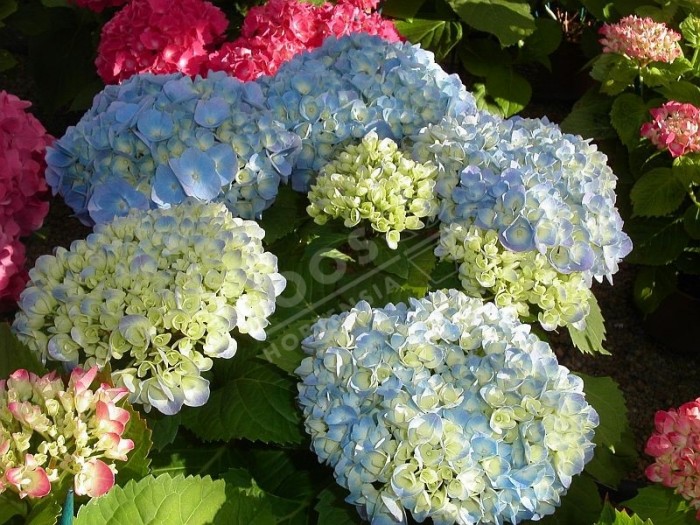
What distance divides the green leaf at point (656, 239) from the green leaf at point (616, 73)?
0.51m

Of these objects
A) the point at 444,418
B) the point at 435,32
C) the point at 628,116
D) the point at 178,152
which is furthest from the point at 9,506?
the point at 435,32

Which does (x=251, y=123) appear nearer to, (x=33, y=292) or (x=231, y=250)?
(x=231, y=250)

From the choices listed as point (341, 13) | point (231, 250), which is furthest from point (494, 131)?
point (341, 13)

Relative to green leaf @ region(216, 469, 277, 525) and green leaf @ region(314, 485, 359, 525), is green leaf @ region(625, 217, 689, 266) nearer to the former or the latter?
green leaf @ region(314, 485, 359, 525)

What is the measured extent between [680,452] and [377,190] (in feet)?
2.44

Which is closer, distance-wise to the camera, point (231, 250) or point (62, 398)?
point (62, 398)

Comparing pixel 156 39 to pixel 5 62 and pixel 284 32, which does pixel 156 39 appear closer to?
pixel 284 32

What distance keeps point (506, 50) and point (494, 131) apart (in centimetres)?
238

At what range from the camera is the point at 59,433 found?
975 millimetres

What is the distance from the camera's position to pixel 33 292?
4.08 ft

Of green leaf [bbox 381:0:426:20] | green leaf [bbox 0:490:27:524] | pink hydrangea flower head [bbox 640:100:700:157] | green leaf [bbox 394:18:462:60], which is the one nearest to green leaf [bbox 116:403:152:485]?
green leaf [bbox 0:490:27:524]

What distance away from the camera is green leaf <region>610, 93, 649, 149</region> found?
2.92 meters

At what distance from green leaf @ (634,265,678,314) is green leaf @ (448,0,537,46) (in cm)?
109

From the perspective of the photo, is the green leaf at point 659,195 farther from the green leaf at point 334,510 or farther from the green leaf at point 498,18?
the green leaf at point 334,510
